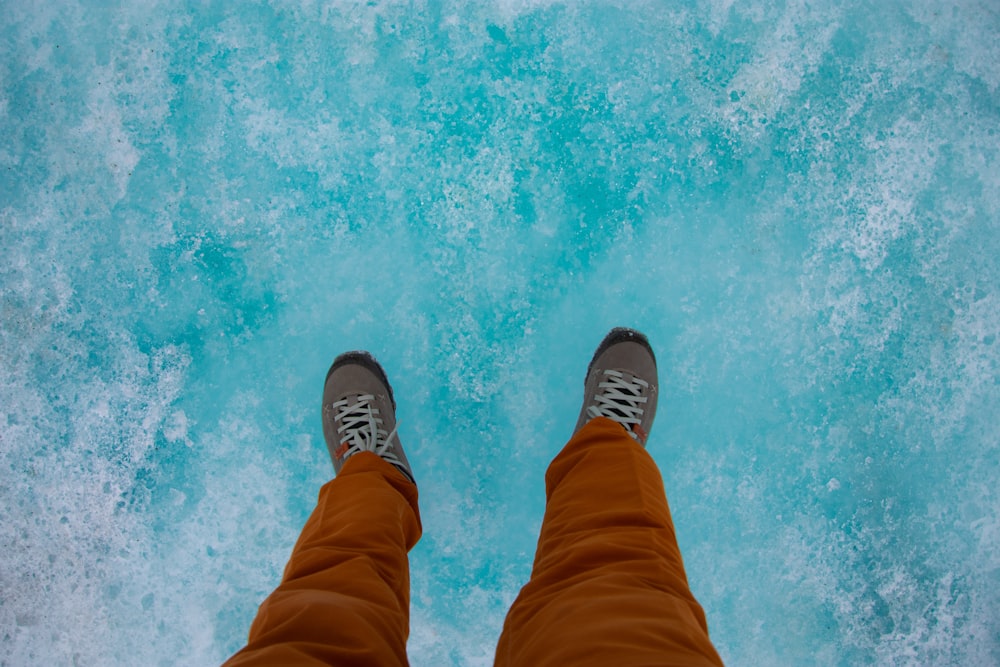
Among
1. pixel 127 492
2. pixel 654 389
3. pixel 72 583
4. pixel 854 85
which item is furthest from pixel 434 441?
pixel 854 85

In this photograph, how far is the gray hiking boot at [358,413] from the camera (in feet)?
4.21

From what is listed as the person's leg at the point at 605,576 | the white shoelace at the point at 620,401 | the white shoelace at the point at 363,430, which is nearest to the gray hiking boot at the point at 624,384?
the white shoelace at the point at 620,401

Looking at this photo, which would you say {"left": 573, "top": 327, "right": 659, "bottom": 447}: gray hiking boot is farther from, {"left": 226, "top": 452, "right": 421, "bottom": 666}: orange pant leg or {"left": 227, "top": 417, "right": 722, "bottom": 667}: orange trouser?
{"left": 226, "top": 452, "right": 421, "bottom": 666}: orange pant leg

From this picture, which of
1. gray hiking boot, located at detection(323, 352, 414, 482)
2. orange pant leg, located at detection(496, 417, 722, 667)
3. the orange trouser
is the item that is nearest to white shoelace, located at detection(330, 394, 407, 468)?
gray hiking boot, located at detection(323, 352, 414, 482)

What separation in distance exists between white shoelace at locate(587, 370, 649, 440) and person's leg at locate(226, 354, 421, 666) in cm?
45

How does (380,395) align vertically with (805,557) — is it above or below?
above

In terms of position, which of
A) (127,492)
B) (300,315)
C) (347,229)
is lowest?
(127,492)

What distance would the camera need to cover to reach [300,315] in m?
1.37

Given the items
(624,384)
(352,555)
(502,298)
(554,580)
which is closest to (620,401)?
(624,384)

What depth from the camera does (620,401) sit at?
4.22 feet

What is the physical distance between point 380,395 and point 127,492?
65 cm

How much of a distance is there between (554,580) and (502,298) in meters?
0.68

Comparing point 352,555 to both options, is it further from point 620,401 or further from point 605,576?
point 620,401

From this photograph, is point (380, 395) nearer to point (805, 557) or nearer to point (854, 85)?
point (805, 557)
